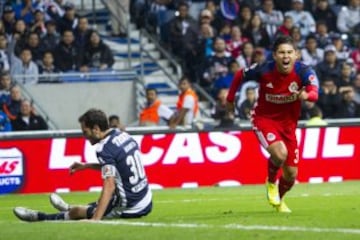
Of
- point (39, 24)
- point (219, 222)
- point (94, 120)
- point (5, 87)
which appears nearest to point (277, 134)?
point (219, 222)

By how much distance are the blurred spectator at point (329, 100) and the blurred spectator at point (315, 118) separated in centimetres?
88

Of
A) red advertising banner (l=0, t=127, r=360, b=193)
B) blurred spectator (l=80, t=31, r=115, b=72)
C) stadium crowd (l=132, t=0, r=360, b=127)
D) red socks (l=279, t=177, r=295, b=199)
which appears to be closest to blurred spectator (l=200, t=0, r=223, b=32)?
stadium crowd (l=132, t=0, r=360, b=127)

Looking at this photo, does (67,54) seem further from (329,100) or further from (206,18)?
(329,100)

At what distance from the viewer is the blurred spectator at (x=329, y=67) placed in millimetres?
26469

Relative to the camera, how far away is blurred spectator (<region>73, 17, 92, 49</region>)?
2608 centimetres

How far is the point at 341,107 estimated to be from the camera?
25312 millimetres

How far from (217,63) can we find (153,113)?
2.65 metres

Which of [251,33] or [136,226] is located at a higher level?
[136,226]

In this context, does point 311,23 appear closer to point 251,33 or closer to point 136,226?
point 251,33

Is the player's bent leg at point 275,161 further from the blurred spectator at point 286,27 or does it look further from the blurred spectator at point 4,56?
the blurred spectator at point 286,27

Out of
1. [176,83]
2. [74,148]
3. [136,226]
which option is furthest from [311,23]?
[136,226]

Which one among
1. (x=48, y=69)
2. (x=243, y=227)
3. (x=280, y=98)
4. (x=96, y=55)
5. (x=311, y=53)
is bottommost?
(x=311, y=53)

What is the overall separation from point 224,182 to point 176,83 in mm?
5924

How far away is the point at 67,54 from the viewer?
2597 cm
